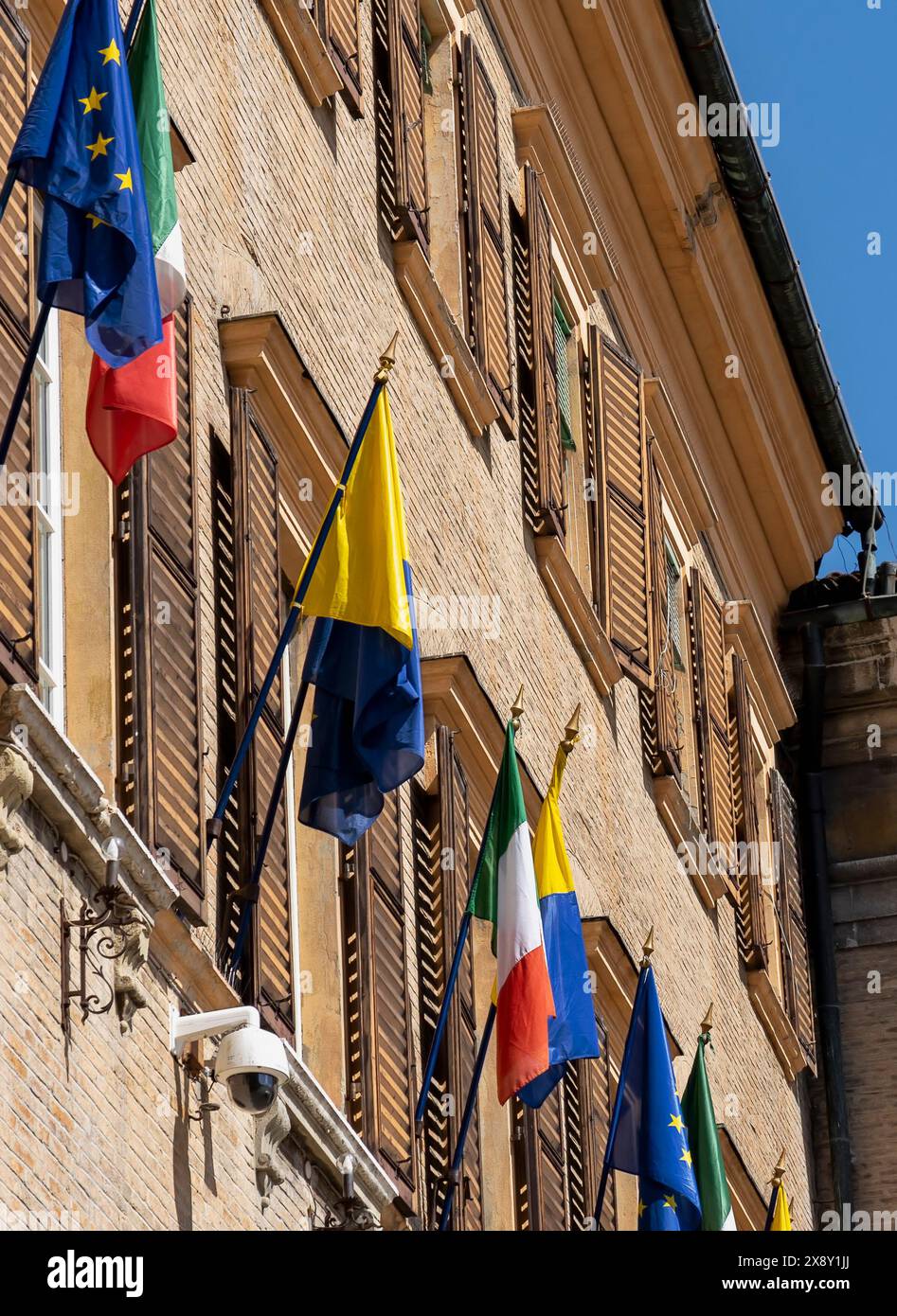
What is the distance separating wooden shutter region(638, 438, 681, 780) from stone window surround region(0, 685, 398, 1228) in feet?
27.2

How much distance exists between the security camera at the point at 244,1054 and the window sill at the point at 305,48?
4.96 metres

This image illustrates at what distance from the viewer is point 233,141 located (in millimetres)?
13234

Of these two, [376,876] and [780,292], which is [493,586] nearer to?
[376,876]

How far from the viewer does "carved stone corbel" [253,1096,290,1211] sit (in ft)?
36.4

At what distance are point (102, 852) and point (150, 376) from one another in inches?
52.4

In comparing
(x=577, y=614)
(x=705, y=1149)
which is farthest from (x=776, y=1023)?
(x=705, y=1149)

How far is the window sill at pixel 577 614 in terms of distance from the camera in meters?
17.8

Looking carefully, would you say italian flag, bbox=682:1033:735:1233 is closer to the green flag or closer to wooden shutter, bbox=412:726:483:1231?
wooden shutter, bbox=412:726:483:1231

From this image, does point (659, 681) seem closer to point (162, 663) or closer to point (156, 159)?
point (162, 663)

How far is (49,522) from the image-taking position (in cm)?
1055

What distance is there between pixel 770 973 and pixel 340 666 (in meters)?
12.4

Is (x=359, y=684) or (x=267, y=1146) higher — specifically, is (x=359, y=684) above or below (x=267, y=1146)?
above

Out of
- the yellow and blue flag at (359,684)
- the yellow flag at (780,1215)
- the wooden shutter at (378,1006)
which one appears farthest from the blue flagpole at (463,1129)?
the yellow flag at (780,1215)

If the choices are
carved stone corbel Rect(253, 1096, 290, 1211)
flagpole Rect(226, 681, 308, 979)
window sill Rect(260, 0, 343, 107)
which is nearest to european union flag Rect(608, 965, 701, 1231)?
carved stone corbel Rect(253, 1096, 290, 1211)
